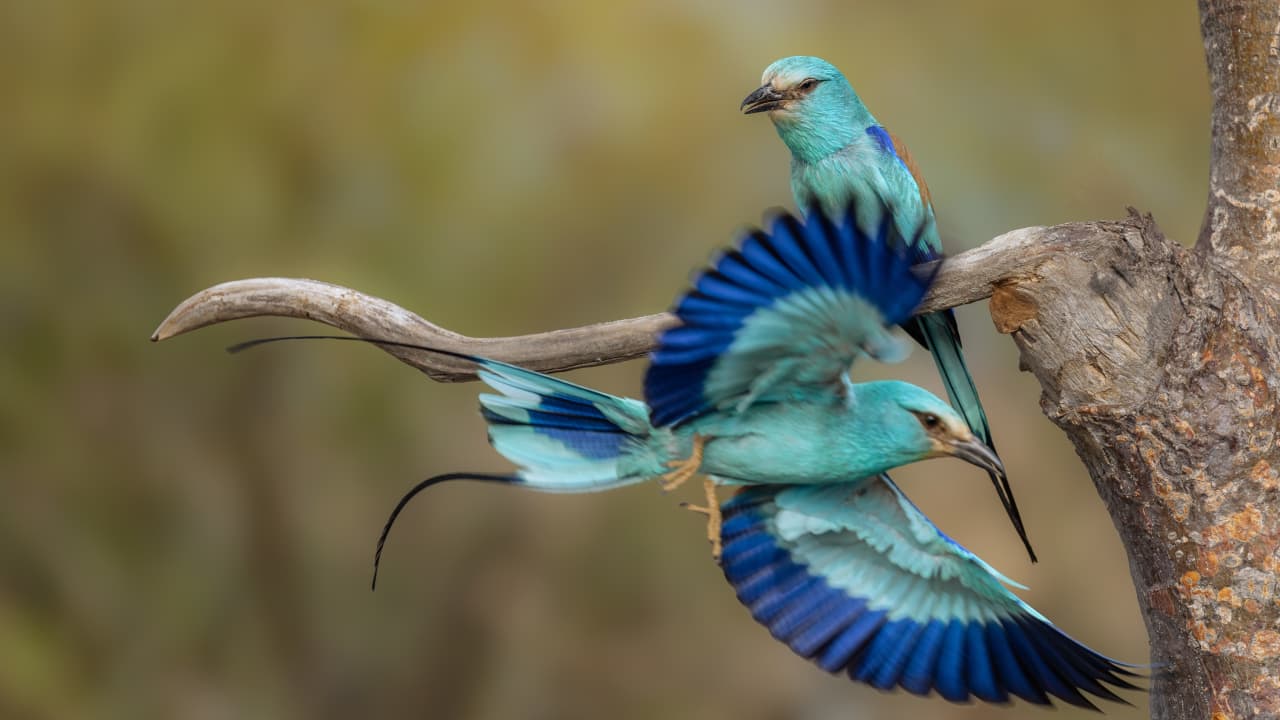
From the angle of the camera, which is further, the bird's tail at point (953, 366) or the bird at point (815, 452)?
the bird's tail at point (953, 366)

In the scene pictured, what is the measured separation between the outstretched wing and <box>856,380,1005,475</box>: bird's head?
0.33 feet

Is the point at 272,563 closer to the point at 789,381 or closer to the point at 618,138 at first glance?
the point at 618,138

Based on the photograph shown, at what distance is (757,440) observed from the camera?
1282 mm

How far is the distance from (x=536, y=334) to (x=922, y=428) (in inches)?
22.7

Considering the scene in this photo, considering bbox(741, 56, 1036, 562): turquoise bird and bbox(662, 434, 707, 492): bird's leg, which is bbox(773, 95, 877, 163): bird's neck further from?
bbox(662, 434, 707, 492): bird's leg

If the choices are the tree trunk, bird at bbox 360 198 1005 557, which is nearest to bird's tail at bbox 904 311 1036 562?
the tree trunk

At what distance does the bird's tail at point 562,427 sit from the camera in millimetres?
1333

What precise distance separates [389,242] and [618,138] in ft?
2.38

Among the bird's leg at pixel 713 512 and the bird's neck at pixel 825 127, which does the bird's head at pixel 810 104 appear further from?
the bird's leg at pixel 713 512

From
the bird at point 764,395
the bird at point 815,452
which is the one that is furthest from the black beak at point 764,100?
the bird at point 764,395

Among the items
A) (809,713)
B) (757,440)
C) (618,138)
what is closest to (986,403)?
(809,713)

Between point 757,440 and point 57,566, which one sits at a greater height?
point 757,440

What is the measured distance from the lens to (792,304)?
114 centimetres

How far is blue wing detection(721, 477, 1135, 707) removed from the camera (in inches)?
55.8
